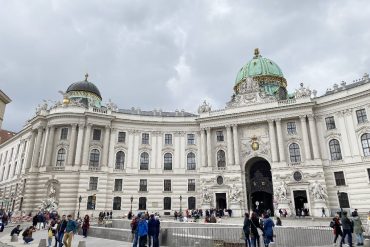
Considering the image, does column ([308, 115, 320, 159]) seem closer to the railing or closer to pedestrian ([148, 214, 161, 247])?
the railing

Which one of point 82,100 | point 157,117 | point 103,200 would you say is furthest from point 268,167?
point 82,100

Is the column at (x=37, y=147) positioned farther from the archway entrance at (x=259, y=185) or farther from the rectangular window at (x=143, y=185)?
the archway entrance at (x=259, y=185)

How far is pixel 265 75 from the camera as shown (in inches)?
2233

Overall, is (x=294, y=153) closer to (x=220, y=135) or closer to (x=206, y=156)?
(x=220, y=135)

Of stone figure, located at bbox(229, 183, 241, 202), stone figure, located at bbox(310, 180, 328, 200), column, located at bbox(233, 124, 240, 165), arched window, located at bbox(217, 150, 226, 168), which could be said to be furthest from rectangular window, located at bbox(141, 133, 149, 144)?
stone figure, located at bbox(310, 180, 328, 200)

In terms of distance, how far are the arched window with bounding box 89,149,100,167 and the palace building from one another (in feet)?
0.52

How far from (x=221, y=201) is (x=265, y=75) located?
86.1 ft

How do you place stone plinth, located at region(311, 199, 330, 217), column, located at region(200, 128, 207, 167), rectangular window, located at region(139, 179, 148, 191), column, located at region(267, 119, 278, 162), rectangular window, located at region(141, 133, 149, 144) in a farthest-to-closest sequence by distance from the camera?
rectangular window, located at region(141, 133, 149, 144)
column, located at region(200, 128, 207, 167)
rectangular window, located at region(139, 179, 148, 191)
column, located at region(267, 119, 278, 162)
stone plinth, located at region(311, 199, 330, 217)

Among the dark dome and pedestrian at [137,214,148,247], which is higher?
the dark dome

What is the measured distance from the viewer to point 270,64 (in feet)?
196

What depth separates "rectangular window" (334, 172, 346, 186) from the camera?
4087 centimetres

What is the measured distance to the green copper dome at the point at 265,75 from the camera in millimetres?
55497

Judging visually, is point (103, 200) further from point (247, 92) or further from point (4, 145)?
point (4, 145)

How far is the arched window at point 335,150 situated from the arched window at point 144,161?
29.7 meters
